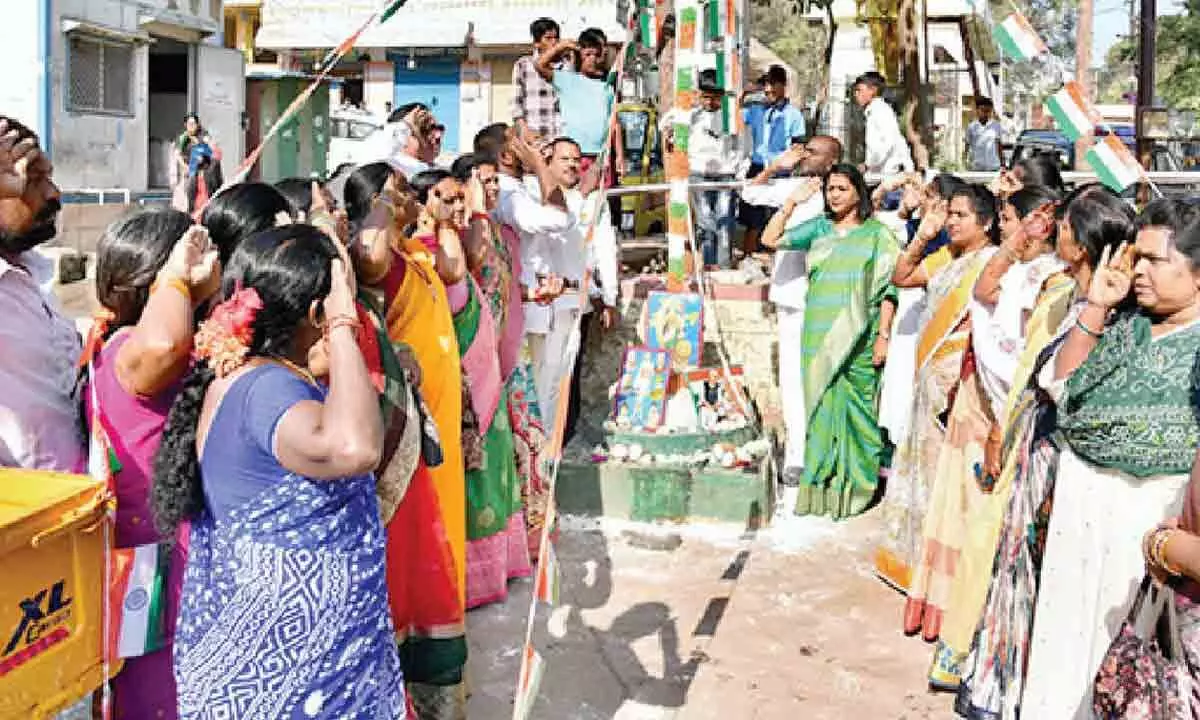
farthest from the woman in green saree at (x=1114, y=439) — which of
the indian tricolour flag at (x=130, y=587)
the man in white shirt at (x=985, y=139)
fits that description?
the man in white shirt at (x=985, y=139)

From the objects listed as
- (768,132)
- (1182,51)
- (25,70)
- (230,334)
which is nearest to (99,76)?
(25,70)

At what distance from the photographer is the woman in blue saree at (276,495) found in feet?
7.53

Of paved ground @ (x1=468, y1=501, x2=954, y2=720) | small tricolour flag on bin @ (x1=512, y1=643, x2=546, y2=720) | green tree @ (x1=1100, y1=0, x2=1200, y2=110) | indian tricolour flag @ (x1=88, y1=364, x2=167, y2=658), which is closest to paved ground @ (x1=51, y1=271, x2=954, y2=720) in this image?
paved ground @ (x1=468, y1=501, x2=954, y2=720)

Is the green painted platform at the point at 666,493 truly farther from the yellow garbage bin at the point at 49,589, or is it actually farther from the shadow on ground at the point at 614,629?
the yellow garbage bin at the point at 49,589

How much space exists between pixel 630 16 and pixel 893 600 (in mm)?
3328

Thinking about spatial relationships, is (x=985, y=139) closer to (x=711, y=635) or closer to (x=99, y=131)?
(x=711, y=635)

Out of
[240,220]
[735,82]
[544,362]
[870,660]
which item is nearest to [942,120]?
[735,82]

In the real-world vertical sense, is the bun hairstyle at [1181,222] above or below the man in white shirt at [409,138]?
below

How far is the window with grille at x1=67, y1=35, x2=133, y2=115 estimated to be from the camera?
15766 mm

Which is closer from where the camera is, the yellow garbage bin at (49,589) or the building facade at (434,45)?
the yellow garbage bin at (49,589)

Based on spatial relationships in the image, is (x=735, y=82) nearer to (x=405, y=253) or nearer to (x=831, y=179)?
(x=831, y=179)

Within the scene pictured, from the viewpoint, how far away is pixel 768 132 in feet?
32.8

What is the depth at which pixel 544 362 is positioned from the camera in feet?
20.8

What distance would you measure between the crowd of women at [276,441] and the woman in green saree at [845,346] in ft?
9.30
